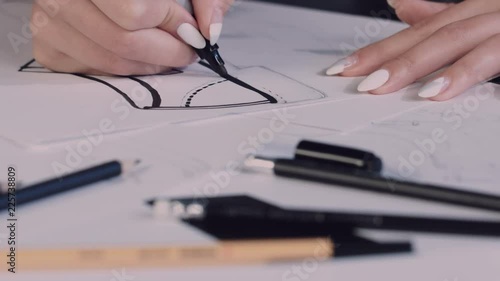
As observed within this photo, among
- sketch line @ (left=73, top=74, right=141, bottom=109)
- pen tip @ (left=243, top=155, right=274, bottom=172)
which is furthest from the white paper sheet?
pen tip @ (left=243, top=155, right=274, bottom=172)

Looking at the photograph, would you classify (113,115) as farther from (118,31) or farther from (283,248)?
(283,248)

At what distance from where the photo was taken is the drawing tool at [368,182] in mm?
440

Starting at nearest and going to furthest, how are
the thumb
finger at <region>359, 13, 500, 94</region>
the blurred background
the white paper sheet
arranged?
1. the white paper sheet
2. finger at <region>359, 13, 500, 94</region>
3. the thumb
4. the blurred background

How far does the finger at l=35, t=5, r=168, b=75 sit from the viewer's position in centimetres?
69

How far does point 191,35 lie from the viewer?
0.68 meters

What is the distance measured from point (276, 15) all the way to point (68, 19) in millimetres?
349

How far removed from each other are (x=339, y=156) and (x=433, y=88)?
0.22m

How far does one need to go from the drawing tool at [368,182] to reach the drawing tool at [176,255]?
8 cm

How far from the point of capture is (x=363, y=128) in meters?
0.58

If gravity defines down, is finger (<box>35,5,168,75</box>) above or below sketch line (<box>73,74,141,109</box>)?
above

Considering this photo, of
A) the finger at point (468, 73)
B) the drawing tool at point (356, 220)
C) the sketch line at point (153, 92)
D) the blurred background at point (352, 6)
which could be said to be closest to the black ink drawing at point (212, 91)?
the sketch line at point (153, 92)

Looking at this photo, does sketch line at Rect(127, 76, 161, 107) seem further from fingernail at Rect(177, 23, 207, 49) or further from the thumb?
the thumb

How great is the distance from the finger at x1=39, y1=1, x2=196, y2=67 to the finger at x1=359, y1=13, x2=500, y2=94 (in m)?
0.19

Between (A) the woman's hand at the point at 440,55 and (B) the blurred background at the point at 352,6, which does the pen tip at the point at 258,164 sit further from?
(B) the blurred background at the point at 352,6
